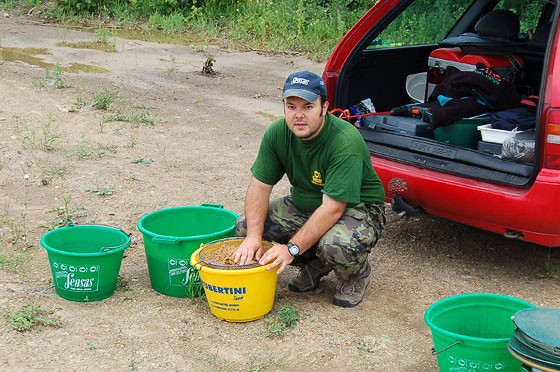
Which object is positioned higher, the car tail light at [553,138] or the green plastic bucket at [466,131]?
the car tail light at [553,138]

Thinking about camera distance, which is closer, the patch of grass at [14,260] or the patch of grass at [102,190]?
the patch of grass at [14,260]

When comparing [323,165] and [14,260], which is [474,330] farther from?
[14,260]

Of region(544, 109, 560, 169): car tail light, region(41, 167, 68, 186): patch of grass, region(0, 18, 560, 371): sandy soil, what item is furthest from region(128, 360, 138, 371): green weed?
region(41, 167, 68, 186): patch of grass

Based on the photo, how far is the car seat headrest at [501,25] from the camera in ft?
18.3

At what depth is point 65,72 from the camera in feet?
32.7

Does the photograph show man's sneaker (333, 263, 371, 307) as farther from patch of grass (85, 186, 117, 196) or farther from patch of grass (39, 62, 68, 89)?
patch of grass (39, 62, 68, 89)

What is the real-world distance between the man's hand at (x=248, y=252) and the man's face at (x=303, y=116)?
561mm

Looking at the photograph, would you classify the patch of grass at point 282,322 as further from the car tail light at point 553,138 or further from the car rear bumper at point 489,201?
the car tail light at point 553,138

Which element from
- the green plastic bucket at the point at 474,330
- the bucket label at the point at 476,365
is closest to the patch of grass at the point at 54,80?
the green plastic bucket at the point at 474,330

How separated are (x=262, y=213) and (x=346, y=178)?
51cm

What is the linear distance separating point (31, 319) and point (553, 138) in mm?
2600

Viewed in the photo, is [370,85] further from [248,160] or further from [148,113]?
[148,113]

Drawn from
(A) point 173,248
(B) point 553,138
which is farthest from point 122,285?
(B) point 553,138

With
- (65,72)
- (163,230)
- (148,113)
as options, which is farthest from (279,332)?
(65,72)
